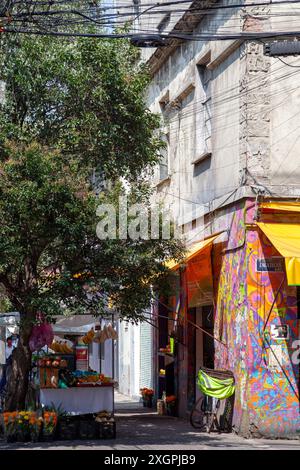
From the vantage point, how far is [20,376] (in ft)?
54.3

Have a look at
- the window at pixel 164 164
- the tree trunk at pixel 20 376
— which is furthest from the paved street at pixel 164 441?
the window at pixel 164 164

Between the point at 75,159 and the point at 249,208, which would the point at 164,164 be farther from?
the point at 75,159

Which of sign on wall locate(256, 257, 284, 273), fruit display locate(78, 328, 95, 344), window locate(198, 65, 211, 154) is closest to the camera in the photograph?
sign on wall locate(256, 257, 284, 273)

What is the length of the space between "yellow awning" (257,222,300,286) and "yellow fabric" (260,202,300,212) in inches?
11.8

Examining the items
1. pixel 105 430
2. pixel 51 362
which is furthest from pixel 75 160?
pixel 105 430

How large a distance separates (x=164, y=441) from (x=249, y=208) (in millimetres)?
4456

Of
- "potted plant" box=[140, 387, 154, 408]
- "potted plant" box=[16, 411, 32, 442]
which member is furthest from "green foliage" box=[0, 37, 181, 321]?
"potted plant" box=[140, 387, 154, 408]

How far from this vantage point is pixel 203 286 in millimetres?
19391

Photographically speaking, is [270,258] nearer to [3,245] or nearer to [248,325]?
[248,325]

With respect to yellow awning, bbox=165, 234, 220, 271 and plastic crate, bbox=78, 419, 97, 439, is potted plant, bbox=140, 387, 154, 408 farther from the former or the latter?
plastic crate, bbox=78, 419, 97, 439

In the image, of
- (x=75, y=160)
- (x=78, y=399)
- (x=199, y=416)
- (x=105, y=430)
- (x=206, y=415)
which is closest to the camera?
(x=75, y=160)

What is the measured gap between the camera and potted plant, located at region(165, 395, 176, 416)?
22.0 m

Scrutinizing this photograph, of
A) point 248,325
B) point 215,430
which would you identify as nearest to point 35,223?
point 248,325
